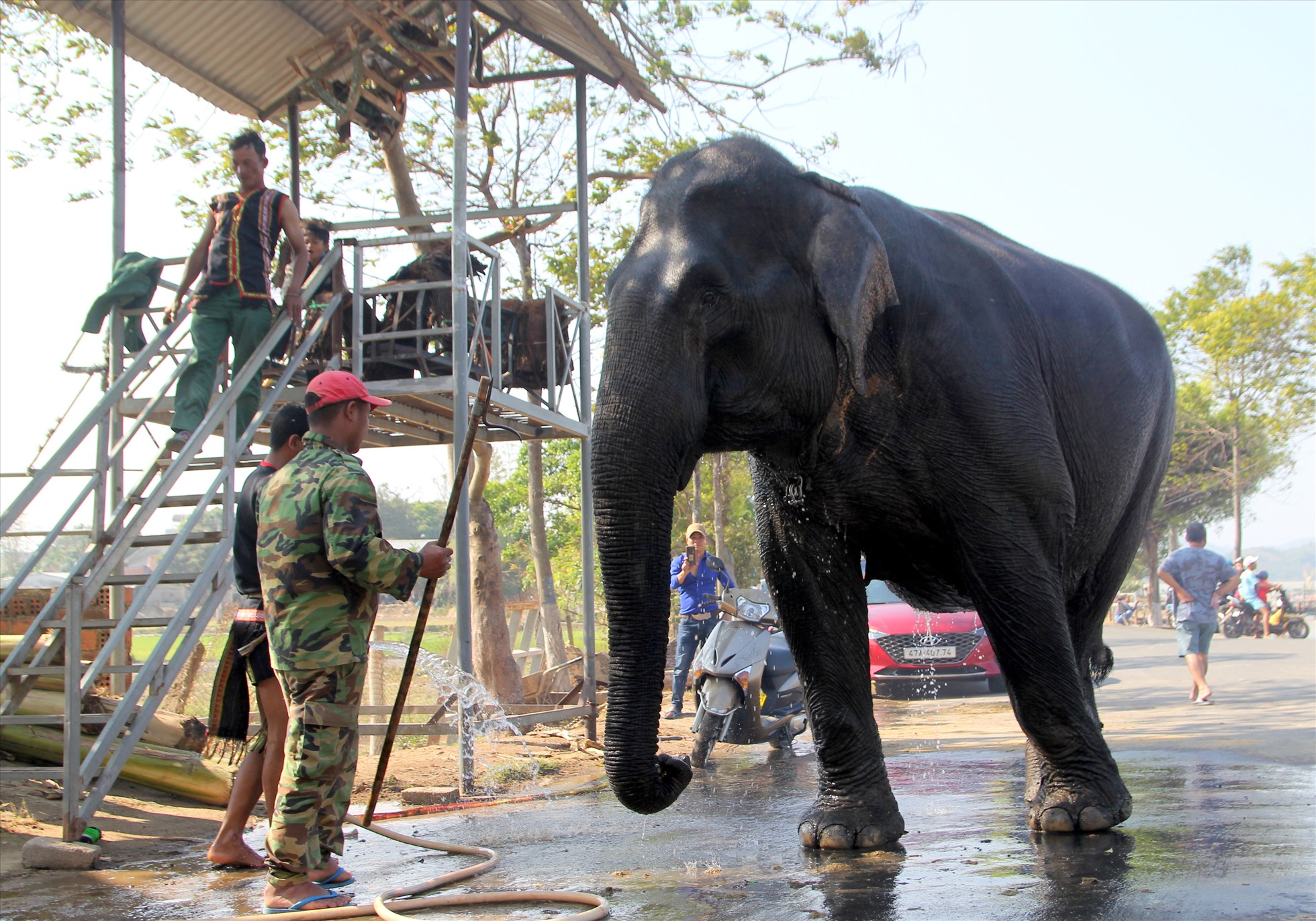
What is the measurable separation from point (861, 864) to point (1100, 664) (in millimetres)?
2982

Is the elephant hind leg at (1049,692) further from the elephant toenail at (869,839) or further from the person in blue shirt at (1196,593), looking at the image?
the person in blue shirt at (1196,593)

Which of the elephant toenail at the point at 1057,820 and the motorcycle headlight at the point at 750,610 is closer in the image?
the elephant toenail at the point at 1057,820

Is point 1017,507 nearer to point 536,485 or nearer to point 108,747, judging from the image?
point 108,747

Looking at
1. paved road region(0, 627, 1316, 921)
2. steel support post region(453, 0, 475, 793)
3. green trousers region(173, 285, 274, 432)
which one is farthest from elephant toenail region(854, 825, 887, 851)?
green trousers region(173, 285, 274, 432)

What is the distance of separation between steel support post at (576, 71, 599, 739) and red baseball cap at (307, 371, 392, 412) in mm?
5912

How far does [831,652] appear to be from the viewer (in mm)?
5188

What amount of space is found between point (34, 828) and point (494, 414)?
206 inches

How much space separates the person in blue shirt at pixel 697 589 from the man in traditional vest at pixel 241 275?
5182 mm

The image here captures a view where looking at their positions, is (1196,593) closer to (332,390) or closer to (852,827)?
(852,827)

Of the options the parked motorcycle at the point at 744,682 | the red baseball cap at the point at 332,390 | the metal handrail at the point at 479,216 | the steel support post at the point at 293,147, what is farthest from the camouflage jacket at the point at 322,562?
the steel support post at the point at 293,147

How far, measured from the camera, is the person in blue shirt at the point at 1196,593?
12547mm

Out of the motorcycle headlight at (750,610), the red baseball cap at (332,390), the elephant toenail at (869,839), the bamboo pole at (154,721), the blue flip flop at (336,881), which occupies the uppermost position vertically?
the red baseball cap at (332,390)

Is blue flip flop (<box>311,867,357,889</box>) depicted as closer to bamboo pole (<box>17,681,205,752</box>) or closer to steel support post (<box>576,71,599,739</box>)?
bamboo pole (<box>17,681,205,752</box>)

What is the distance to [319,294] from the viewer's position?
9344mm
